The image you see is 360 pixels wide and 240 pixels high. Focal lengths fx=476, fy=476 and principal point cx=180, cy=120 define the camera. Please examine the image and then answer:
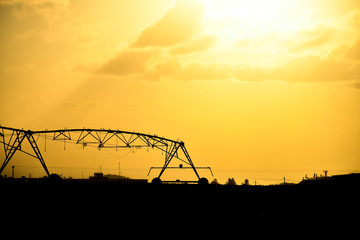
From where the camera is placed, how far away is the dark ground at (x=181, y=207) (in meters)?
46.6

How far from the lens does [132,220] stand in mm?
49156

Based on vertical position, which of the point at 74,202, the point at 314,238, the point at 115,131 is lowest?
the point at 314,238

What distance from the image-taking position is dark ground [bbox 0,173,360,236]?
4659cm

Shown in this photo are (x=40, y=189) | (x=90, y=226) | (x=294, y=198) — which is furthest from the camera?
(x=294, y=198)

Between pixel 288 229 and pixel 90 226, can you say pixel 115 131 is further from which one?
pixel 288 229

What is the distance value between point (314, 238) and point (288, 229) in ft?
14.6

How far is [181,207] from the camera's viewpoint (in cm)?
5878

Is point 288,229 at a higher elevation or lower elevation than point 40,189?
lower

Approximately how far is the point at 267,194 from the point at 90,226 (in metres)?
32.9

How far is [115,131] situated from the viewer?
71.2 metres

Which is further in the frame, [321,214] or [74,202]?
[74,202]

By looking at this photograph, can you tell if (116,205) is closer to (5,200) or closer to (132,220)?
(132,220)

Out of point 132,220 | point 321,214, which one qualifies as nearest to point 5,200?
point 132,220

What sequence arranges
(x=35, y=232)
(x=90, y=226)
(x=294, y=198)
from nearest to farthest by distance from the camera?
1. (x=35, y=232)
2. (x=90, y=226)
3. (x=294, y=198)
